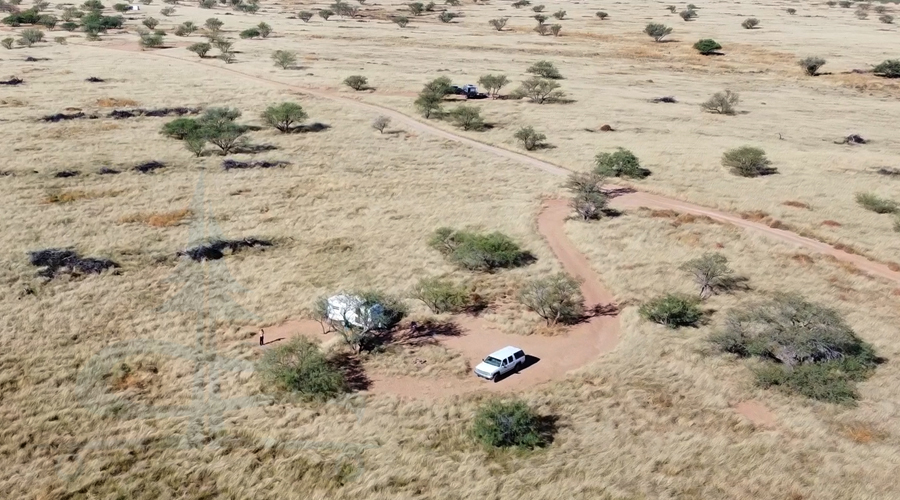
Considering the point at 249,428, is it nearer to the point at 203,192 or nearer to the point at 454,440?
the point at 454,440

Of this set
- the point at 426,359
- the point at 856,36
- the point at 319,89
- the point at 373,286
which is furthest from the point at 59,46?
the point at 856,36

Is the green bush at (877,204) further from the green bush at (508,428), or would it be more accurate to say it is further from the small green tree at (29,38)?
the small green tree at (29,38)

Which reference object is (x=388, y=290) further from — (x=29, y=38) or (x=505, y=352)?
(x=29, y=38)

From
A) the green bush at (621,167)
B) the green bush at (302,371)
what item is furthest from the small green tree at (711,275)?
the green bush at (302,371)

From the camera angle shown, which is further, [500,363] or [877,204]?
[877,204]

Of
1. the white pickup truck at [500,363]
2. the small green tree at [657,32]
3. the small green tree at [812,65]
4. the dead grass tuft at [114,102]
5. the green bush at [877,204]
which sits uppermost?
the small green tree at [657,32]

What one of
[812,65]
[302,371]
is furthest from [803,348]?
[812,65]
